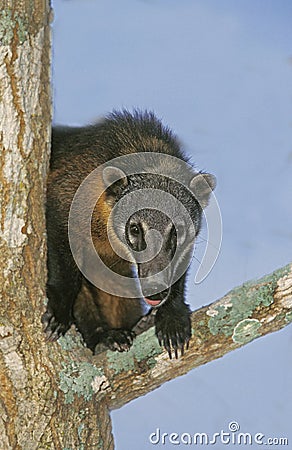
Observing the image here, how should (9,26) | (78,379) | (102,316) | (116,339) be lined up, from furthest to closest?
(102,316)
(116,339)
(78,379)
(9,26)

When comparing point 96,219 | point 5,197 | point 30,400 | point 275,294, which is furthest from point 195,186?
point 30,400

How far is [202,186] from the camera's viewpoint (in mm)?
3371

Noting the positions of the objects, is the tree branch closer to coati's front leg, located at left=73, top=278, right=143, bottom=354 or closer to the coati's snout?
the coati's snout

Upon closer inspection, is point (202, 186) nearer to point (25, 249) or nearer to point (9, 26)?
point (25, 249)

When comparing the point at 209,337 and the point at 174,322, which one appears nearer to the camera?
the point at 209,337

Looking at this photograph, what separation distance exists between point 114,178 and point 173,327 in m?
0.78

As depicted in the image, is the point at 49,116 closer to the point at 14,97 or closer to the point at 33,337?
the point at 14,97

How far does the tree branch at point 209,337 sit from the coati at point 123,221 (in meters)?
0.08

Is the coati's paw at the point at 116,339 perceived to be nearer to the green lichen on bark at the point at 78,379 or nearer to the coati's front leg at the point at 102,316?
the coati's front leg at the point at 102,316

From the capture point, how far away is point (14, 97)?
2.77m

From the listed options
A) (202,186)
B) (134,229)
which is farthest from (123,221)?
(202,186)

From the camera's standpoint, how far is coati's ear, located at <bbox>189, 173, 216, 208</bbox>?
336cm

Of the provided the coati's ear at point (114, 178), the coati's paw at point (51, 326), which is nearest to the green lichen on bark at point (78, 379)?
the coati's paw at point (51, 326)

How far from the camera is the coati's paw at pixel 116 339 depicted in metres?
3.44
